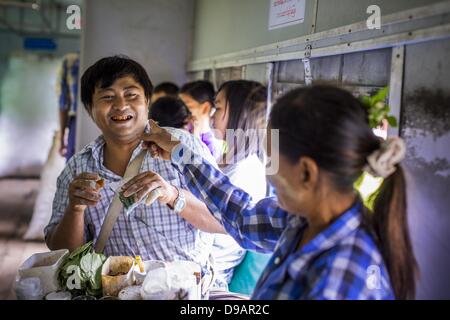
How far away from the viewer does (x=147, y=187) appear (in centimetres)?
127

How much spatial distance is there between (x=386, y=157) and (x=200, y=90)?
2.06 meters

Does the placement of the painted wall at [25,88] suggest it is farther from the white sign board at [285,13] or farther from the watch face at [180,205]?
the watch face at [180,205]

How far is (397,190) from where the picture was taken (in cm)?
90

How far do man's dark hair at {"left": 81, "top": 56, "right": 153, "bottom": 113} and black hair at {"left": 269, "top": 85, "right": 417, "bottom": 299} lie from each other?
0.65 meters

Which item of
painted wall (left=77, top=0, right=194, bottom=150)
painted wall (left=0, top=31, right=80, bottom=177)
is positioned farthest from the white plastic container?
painted wall (left=0, top=31, right=80, bottom=177)

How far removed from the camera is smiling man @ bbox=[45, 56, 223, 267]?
139 cm

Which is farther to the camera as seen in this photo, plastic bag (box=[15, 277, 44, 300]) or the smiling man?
the smiling man

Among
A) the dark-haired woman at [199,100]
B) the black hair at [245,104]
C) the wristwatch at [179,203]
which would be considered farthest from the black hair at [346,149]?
the dark-haired woman at [199,100]

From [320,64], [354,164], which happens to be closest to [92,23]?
[320,64]

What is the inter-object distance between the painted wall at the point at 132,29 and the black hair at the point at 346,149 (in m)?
0.93

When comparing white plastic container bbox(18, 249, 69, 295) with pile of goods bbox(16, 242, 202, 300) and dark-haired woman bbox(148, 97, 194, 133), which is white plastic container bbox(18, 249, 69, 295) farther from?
dark-haired woman bbox(148, 97, 194, 133)

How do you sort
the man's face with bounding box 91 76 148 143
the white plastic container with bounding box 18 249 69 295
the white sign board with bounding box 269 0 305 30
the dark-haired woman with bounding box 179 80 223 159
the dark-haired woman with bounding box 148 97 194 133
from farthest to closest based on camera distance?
the dark-haired woman with bounding box 179 80 223 159 → the dark-haired woman with bounding box 148 97 194 133 → the white sign board with bounding box 269 0 305 30 → the man's face with bounding box 91 76 148 143 → the white plastic container with bounding box 18 249 69 295
